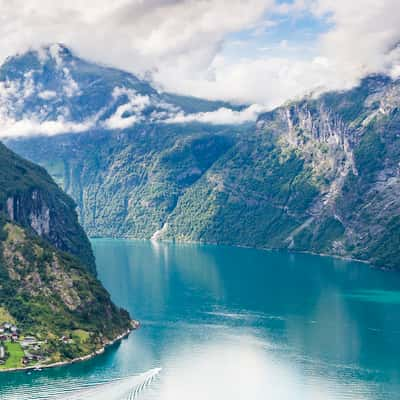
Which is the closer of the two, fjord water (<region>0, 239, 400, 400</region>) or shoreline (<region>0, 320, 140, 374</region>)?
fjord water (<region>0, 239, 400, 400</region>)

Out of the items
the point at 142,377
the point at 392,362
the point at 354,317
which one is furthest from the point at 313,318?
the point at 142,377

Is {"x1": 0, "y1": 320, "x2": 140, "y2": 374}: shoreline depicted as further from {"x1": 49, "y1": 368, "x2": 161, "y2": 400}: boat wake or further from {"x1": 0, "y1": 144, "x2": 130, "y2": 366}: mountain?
{"x1": 49, "y1": 368, "x2": 161, "y2": 400}: boat wake

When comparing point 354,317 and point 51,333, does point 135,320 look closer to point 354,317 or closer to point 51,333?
point 51,333

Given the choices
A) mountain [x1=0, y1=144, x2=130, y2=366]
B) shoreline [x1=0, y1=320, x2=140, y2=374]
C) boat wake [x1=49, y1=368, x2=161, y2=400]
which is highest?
mountain [x1=0, y1=144, x2=130, y2=366]

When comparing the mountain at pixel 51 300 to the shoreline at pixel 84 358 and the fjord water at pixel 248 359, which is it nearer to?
the shoreline at pixel 84 358

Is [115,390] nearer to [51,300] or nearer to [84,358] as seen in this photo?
[84,358]

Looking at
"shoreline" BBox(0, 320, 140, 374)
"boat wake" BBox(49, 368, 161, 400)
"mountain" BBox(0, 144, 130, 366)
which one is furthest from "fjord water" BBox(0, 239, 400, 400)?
"mountain" BBox(0, 144, 130, 366)

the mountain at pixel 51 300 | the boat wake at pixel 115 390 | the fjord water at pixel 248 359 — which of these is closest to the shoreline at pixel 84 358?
the mountain at pixel 51 300

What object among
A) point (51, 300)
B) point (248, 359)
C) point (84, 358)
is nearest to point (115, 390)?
point (84, 358)
